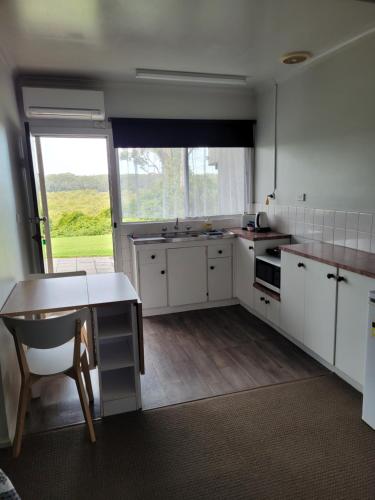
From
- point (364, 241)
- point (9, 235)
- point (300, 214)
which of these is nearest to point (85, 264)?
point (9, 235)

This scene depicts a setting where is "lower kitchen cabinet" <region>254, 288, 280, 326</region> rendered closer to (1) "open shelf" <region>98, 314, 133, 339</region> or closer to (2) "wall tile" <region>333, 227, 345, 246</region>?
(2) "wall tile" <region>333, 227, 345, 246</region>

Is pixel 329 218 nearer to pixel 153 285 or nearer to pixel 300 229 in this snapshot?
pixel 300 229

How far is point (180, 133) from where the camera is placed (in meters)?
4.54

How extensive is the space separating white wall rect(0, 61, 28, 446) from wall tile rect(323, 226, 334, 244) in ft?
9.50

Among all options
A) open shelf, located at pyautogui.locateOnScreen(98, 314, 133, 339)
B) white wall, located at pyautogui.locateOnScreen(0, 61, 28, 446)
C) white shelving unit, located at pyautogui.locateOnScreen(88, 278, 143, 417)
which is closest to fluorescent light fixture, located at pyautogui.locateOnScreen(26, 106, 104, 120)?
white wall, located at pyautogui.locateOnScreen(0, 61, 28, 446)

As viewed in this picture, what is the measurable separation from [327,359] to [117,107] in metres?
3.54

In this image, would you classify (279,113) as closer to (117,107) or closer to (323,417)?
(117,107)

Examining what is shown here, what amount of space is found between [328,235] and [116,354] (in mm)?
2339

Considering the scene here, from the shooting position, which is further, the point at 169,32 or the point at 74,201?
the point at 74,201

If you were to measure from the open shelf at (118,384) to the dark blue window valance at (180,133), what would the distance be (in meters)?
2.72

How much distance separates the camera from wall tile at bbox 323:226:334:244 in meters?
3.53

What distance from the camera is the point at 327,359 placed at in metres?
2.92

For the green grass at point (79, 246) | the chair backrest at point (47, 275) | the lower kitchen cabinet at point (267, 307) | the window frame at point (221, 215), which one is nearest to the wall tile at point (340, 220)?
the lower kitchen cabinet at point (267, 307)

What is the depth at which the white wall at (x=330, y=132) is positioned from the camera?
9.95 feet
